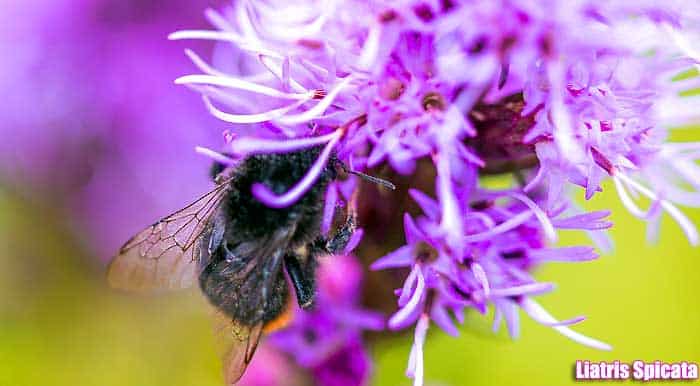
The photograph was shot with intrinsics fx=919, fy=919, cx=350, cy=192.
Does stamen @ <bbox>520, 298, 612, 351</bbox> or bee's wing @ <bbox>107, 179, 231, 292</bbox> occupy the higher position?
bee's wing @ <bbox>107, 179, 231, 292</bbox>

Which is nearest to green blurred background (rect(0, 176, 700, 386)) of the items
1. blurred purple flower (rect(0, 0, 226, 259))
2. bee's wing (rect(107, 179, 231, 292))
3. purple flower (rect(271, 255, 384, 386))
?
blurred purple flower (rect(0, 0, 226, 259))

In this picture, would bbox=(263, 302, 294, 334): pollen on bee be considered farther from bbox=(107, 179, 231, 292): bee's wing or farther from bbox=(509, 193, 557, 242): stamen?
bbox=(509, 193, 557, 242): stamen

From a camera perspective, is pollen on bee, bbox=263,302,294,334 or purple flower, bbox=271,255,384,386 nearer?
pollen on bee, bbox=263,302,294,334

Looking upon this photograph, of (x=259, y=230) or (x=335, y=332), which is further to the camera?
(x=335, y=332)

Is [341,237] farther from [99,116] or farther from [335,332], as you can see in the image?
[99,116]

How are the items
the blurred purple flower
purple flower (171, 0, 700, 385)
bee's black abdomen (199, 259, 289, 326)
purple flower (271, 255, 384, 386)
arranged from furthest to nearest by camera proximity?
1. the blurred purple flower
2. purple flower (271, 255, 384, 386)
3. bee's black abdomen (199, 259, 289, 326)
4. purple flower (171, 0, 700, 385)

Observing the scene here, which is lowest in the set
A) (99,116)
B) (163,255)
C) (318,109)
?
(163,255)

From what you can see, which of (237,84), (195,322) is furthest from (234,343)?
(195,322)
